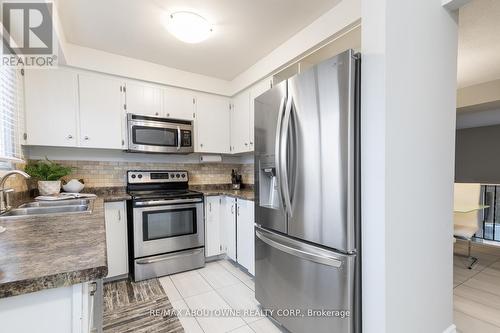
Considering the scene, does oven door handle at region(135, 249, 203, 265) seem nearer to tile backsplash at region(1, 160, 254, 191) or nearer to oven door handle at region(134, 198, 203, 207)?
oven door handle at region(134, 198, 203, 207)

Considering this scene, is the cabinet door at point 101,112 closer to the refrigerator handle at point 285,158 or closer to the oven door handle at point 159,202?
the oven door handle at point 159,202

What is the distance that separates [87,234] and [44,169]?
1893 mm

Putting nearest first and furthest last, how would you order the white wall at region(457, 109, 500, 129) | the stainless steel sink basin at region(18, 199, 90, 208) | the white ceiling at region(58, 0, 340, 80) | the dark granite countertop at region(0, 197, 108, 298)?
the dark granite countertop at region(0, 197, 108, 298) → the white ceiling at region(58, 0, 340, 80) → the stainless steel sink basin at region(18, 199, 90, 208) → the white wall at region(457, 109, 500, 129)

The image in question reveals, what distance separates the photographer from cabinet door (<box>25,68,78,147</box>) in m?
2.29

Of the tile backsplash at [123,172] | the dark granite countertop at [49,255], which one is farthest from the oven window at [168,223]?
the dark granite countertop at [49,255]

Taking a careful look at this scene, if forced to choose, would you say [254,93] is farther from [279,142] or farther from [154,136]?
[279,142]

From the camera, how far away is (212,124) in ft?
10.7

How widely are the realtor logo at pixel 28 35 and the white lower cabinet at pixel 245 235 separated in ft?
7.39

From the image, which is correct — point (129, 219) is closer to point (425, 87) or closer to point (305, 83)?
point (305, 83)

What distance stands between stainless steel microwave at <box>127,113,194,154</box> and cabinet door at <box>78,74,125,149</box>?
0.14 metres

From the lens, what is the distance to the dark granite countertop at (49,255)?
0.59 meters

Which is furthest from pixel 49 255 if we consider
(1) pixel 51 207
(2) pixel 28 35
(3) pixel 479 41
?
(3) pixel 479 41

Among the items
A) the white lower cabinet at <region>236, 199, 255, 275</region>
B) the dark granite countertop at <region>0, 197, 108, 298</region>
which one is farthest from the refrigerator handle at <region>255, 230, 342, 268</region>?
the dark granite countertop at <region>0, 197, 108, 298</region>

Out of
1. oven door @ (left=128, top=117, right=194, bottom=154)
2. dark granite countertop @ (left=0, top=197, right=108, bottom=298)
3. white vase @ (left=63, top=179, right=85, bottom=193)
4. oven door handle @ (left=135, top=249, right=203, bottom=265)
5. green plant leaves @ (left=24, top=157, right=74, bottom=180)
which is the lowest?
oven door handle @ (left=135, top=249, right=203, bottom=265)
